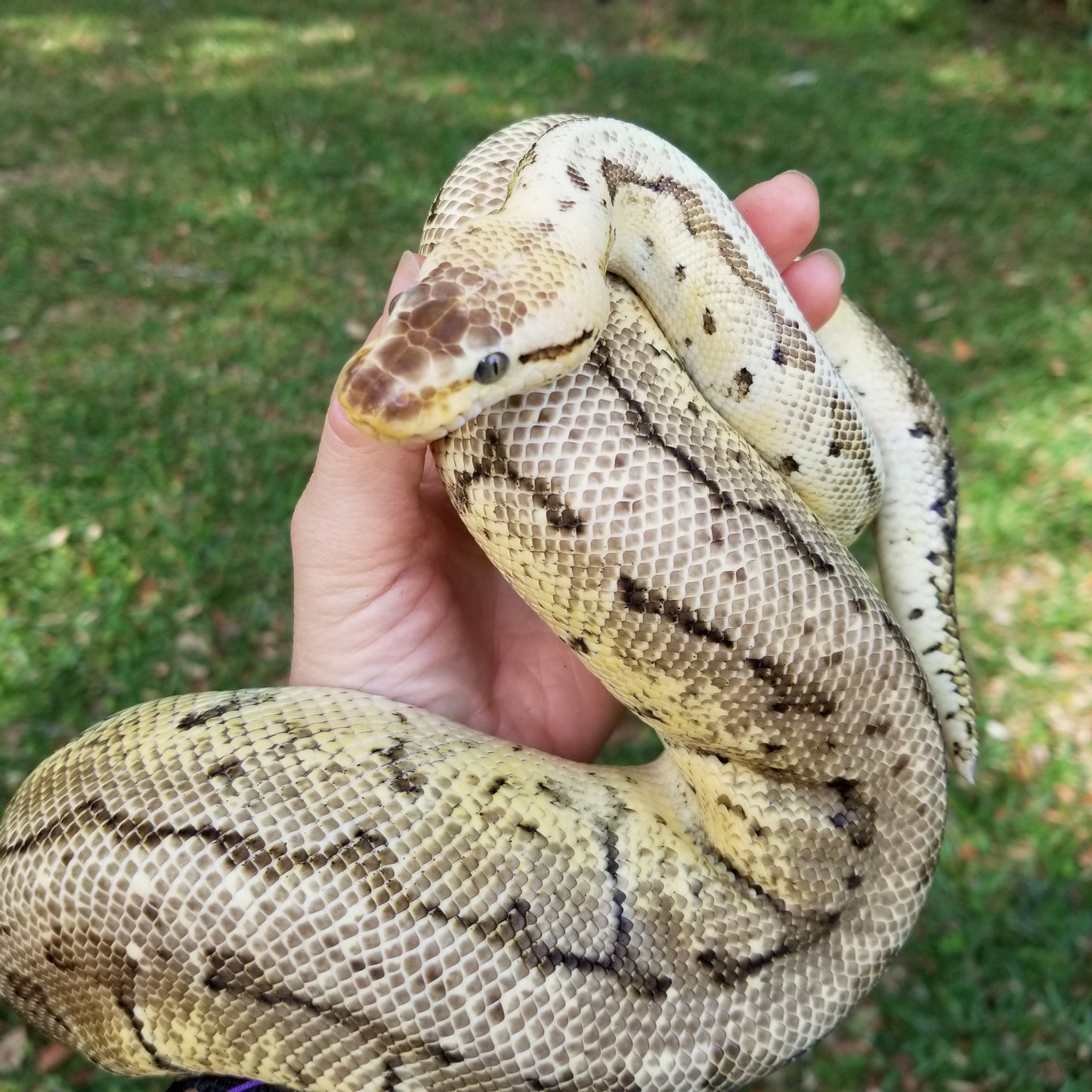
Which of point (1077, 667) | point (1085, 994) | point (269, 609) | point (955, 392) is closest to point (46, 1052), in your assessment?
point (269, 609)

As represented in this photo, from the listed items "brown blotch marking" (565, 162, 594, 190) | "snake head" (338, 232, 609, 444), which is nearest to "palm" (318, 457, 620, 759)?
"snake head" (338, 232, 609, 444)

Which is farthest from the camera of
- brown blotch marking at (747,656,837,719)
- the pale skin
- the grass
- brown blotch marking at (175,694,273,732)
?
the grass

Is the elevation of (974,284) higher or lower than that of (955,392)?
higher

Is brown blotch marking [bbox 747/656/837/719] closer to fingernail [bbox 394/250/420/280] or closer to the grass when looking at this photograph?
fingernail [bbox 394/250/420/280]

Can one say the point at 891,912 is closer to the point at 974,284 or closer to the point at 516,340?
the point at 516,340

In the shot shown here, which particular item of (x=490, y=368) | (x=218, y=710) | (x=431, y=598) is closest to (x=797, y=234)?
(x=490, y=368)
